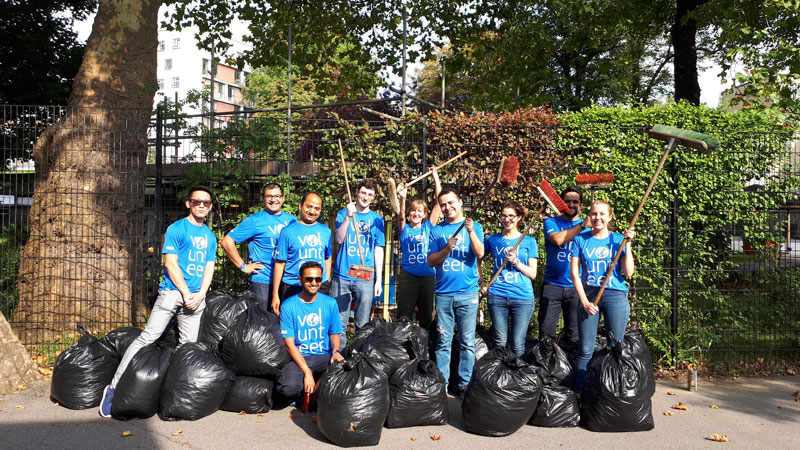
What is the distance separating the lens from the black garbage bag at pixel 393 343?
4.87 meters

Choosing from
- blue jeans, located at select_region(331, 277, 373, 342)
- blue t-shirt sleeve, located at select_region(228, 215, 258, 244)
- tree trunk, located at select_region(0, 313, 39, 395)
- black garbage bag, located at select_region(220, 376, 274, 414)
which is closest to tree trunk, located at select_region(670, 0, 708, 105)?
blue jeans, located at select_region(331, 277, 373, 342)

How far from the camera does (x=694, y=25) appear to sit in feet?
35.7

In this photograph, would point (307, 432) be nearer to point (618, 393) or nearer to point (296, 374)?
point (296, 374)

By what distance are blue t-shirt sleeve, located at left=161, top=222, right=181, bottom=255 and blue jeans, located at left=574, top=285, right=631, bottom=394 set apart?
132 inches

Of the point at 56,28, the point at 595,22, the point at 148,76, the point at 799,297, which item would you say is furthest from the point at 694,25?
the point at 56,28

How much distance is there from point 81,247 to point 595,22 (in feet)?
33.4

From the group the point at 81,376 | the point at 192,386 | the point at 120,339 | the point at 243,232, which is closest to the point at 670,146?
the point at 243,232

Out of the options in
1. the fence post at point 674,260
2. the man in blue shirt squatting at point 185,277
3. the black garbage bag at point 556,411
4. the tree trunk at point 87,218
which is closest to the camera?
the black garbage bag at point 556,411

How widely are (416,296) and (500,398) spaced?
1435 mm

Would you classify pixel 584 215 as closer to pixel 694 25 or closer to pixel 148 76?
pixel 148 76

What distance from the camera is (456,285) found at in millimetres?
5078

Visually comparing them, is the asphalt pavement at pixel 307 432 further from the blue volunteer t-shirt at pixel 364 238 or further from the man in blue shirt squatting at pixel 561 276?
the blue volunteer t-shirt at pixel 364 238

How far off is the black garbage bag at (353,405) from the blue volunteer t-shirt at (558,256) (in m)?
1.94

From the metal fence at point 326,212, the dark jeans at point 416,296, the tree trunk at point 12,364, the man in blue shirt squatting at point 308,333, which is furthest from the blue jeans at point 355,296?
the tree trunk at point 12,364
